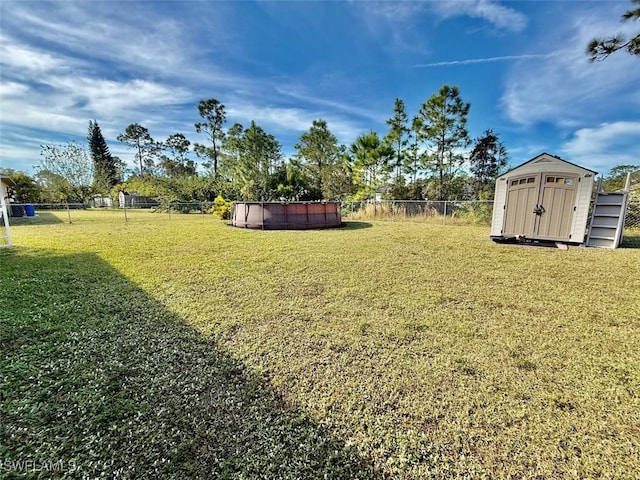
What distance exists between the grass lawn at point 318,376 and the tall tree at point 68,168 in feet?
90.6

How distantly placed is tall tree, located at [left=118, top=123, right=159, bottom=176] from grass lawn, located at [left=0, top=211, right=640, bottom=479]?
47722mm

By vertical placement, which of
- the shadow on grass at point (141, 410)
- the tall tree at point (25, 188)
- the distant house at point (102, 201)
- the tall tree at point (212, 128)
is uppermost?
the tall tree at point (212, 128)

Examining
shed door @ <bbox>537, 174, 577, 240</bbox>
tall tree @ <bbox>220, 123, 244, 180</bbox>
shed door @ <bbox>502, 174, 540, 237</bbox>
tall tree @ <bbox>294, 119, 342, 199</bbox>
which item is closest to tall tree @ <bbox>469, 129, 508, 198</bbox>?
shed door @ <bbox>502, 174, 540, 237</bbox>

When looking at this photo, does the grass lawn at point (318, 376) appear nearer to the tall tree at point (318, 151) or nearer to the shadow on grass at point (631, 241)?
the shadow on grass at point (631, 241)

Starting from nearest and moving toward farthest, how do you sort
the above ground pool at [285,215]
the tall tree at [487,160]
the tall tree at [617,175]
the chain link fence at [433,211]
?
the above ground pool at [285,215]
the chain link fence at [433,211]
the tall tree at [487,160]
the tall tree at [617,175]

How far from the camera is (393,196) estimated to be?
1706 cm

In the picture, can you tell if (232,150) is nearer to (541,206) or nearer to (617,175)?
(541,206)

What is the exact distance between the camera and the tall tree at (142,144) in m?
42.1

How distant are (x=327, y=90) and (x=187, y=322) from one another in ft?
50.3

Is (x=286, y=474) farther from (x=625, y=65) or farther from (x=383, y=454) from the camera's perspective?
(x=625, y=65)

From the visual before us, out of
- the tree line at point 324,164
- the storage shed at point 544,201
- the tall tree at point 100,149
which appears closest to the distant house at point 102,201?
the tree line at point 324,164

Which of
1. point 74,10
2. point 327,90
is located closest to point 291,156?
point 327,90

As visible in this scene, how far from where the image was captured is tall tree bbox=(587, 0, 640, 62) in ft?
15.8

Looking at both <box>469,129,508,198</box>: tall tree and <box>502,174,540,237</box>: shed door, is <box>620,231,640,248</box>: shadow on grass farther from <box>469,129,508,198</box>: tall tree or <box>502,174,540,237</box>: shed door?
<box>469,129,508,198</box>: tall tree
